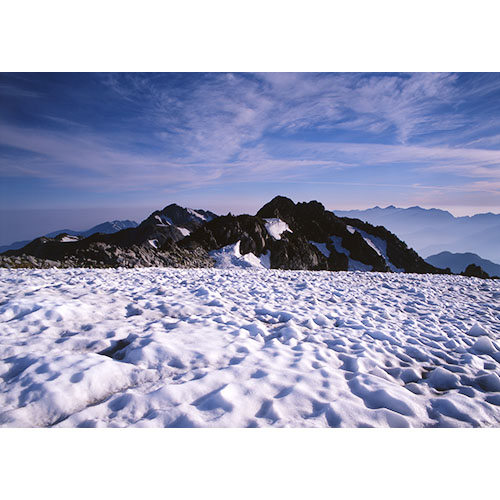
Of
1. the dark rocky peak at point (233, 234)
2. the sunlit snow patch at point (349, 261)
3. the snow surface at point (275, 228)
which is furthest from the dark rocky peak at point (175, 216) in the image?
the dark rocky peak at point (233, 234)

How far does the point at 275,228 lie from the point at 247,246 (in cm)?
1115

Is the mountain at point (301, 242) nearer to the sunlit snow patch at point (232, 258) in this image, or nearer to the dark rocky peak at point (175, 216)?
the sunlit snow patch at point (232, 258)

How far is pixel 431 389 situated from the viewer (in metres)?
2.93

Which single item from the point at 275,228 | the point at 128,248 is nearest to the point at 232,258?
the point at 128,248

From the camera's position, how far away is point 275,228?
45.3m

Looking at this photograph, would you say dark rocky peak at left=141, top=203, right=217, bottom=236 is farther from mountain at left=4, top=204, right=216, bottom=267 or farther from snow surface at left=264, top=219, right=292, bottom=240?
snow surface at left=264, top=219, right=292, bottom=240

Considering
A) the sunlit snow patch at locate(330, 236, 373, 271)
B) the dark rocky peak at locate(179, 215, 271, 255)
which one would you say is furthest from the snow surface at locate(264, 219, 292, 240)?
the sunlit snow patch at locate(330, 236, 373, 271)

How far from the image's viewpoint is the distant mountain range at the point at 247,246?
56.0 feet

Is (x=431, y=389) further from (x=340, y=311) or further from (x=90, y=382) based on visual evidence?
(x=90, y=382)

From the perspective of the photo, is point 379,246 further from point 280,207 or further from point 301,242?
point 301,242

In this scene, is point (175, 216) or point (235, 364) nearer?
point (235, 364)

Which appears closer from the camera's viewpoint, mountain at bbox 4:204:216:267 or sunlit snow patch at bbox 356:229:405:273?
mountain at bbox 4:204:216:267

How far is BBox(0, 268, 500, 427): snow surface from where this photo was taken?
2432 mm
